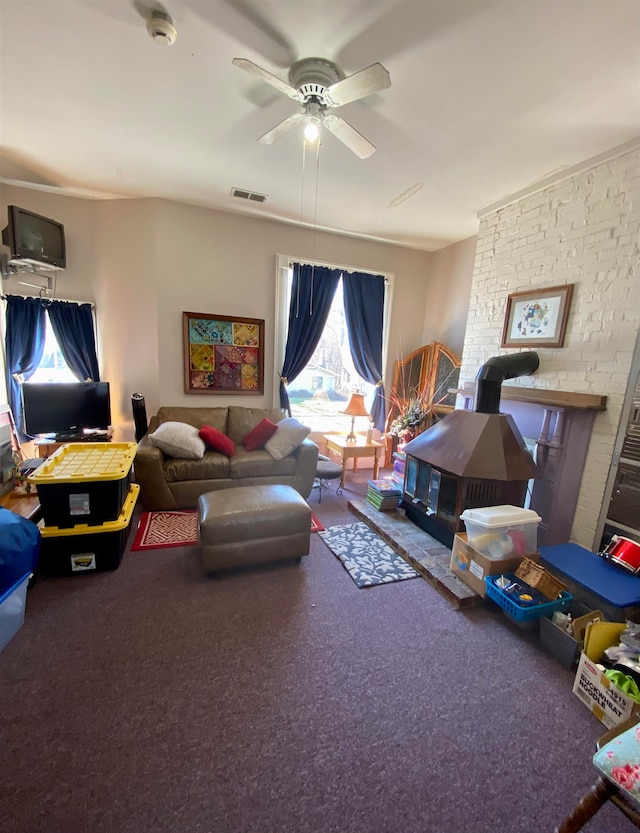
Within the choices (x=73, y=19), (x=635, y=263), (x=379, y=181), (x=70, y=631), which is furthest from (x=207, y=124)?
(x=70, y=631)

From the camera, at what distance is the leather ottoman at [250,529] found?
217 cm

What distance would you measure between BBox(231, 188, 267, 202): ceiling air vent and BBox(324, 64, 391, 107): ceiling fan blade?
167cm

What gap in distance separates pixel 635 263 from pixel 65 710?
12.9 feet

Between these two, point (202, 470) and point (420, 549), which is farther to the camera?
point (202, 470)

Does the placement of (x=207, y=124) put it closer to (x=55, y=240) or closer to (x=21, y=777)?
(x=55, y=240)

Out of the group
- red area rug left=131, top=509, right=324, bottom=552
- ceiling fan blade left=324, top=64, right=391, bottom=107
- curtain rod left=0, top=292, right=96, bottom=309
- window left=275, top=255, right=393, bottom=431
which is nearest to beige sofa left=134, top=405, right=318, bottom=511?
red area rug left=131, top=509, right=324, bottom=552

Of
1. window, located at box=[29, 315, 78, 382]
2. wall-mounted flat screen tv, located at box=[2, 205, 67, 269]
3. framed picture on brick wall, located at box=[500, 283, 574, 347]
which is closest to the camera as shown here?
framed picture on brick wall, located at box=[500, 283, 574, 347]

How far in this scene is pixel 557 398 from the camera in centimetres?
255

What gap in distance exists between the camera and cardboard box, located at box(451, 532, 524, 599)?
6.79ft

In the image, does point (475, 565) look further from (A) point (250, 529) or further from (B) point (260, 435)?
(B) point (260, 435)

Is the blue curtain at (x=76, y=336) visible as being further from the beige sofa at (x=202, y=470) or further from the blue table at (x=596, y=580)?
the blue table at (x=596, y=580)

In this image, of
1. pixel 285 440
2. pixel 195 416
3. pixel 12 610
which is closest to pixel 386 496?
pixel 285 440

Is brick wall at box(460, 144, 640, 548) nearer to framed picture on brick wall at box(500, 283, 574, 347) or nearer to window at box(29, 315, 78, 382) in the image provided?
framed picture on brick wall at box(500, 283, 574, 347)

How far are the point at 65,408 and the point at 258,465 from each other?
199 centimetres
